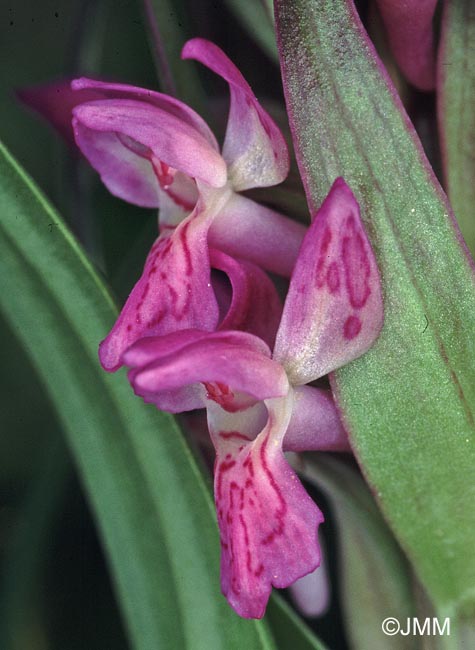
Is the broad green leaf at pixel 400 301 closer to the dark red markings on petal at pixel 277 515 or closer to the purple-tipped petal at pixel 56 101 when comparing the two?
the dark red markings on petal at pixel 277 515

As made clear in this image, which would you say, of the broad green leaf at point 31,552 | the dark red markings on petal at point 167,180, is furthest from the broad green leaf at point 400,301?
the broad green leaf at point 31,552

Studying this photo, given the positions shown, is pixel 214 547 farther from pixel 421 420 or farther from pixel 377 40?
pixel 377 40

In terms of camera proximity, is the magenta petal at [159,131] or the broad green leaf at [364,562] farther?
the broad green leaf at [364,562]

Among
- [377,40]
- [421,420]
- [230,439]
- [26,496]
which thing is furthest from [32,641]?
[377,40]

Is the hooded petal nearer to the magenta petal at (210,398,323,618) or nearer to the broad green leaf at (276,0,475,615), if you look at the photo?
the broad green leaf at (276,0,475,615)

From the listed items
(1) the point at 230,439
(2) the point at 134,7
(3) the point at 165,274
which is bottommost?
(1) the point at 230,439

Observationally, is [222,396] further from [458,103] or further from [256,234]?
[458,103]

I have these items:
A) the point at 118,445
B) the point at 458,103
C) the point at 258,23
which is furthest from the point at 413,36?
the point at 118,445
